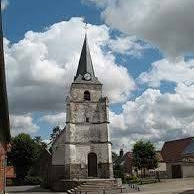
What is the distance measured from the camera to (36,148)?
59156 mm

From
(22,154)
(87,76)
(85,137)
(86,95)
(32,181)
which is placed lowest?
(32,181)

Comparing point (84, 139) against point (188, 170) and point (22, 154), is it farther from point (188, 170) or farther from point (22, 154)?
point (188, 170)

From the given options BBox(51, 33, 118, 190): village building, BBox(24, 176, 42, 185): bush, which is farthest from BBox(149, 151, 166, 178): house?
BBox(24, 176, 42, 185): bush

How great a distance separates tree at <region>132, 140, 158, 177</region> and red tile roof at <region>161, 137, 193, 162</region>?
9475mm

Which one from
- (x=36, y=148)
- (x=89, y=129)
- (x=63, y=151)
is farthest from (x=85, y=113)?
(x=36, y=148)

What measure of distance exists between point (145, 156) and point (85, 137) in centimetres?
975

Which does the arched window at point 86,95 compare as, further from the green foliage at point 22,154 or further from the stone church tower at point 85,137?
the green foliage at point 22,154

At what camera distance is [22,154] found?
2281 inches

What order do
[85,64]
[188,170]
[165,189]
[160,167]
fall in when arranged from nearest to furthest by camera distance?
[165,189] → [85,64] → [188,170] → [160,167]

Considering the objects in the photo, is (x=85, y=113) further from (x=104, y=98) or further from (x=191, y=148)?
(x=191, y=148)

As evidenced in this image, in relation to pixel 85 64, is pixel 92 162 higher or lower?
lower

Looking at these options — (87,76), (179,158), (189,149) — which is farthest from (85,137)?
(189,149)

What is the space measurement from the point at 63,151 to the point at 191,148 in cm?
2415

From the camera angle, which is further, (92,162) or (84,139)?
(84,139)
